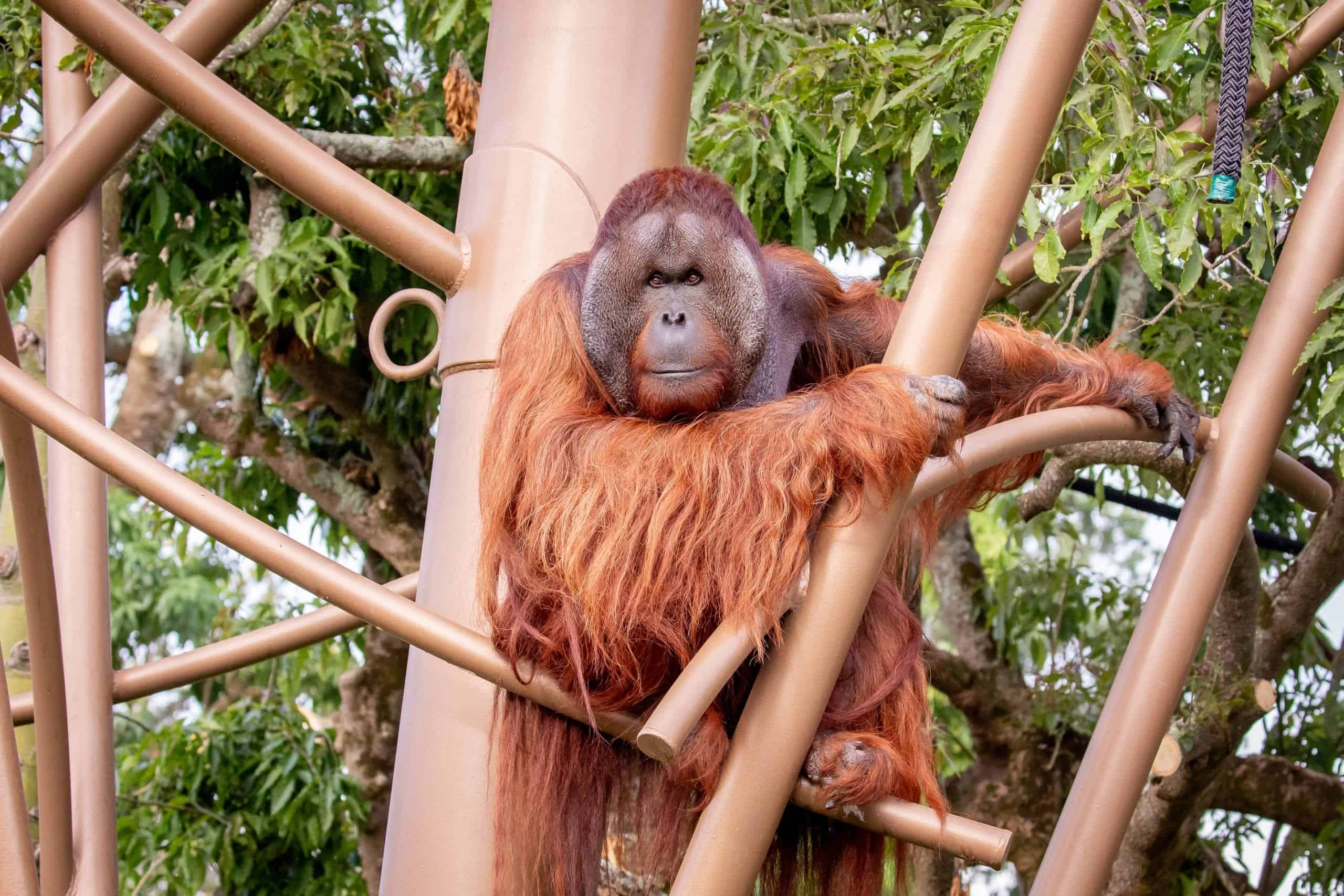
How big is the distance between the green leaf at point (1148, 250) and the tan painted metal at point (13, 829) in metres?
2.15

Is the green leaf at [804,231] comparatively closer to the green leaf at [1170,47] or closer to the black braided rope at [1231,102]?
the green leaf at [1170,47]

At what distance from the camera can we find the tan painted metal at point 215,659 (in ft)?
9.36

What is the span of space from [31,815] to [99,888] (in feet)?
5.67

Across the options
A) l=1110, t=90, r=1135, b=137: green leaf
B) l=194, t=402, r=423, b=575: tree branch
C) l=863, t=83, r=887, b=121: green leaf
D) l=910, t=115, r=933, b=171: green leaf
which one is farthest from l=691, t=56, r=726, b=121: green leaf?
l=194, t=402, r=423, b=575: tree branch

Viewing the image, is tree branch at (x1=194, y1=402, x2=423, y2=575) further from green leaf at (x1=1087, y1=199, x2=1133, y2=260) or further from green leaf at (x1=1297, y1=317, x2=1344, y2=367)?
green leaf at (x1=1297, y1=317, x2=1344, y2=367)

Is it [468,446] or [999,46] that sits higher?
[999,46]

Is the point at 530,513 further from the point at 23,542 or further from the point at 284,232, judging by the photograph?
the point at 284,232

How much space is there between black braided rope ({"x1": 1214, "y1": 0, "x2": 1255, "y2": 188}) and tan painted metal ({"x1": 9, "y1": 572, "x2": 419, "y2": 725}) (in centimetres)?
163

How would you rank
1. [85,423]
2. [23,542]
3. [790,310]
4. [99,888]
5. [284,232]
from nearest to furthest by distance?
[85,423] < [23,542] < [99,888] < [790,310] < [284,232]

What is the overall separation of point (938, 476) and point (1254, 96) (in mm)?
1686

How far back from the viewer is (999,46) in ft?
10.4

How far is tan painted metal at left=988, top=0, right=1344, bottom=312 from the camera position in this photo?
2914 millimetres

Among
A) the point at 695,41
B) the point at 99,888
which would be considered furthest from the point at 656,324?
the point at 99,888

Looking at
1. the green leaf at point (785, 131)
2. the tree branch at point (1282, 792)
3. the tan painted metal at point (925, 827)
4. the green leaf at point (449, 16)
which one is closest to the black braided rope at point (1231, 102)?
the tan painted metal at point (925, 827)
